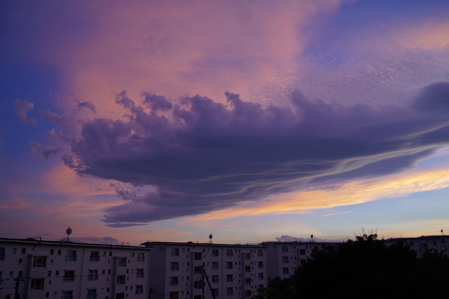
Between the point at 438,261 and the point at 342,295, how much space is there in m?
9.67

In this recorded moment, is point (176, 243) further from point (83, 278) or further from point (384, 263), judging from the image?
point (384, 263)

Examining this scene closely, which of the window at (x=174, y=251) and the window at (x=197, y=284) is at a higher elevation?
the window at (x=174, y=251)

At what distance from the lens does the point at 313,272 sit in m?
34.2

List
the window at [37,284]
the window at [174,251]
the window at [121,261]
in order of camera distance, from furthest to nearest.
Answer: the window at [174,251] → the window at [121,261] → the window at [37,284]

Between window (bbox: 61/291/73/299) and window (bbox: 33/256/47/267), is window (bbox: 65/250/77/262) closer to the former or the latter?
window (bbox: 33/256/47/267)

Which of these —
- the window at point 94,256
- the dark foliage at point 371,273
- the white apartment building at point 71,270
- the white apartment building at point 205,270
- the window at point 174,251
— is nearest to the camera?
A: the dark foliage at point 371,273

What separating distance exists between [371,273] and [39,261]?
1689 inches

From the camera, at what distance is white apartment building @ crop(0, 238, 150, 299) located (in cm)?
4544

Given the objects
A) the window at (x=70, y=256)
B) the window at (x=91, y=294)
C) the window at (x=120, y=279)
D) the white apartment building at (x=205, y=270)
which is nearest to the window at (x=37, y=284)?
the window at (x=70, y=256)

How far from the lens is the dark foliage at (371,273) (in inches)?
1039

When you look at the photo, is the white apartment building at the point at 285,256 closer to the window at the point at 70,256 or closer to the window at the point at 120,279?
the window at the point at 120,279

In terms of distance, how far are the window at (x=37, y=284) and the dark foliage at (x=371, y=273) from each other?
1396 inches

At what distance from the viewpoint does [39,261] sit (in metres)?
48.5

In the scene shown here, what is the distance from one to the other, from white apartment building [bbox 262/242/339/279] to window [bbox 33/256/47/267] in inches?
2319
